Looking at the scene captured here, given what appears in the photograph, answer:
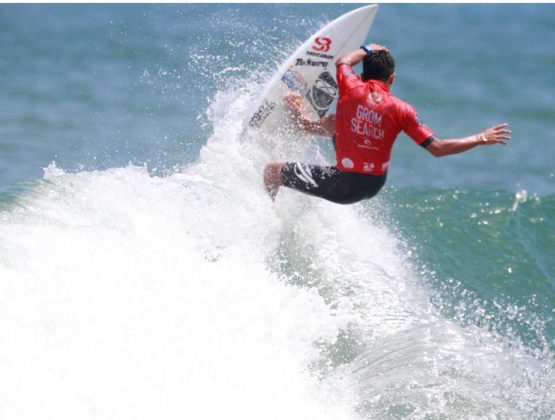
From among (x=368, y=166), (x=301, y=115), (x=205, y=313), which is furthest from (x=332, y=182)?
(x=205, y=313)

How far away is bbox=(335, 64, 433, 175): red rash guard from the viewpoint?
21.0 ft

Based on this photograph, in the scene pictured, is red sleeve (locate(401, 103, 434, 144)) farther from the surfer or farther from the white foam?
the white foam

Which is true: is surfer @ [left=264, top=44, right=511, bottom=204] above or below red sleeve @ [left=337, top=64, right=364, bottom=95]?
below

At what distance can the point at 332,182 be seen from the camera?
687 centimetres

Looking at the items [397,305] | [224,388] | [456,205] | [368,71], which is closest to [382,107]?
[368,71]

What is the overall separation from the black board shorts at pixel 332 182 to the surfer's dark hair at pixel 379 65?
744mm

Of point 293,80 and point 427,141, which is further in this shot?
point 293,80

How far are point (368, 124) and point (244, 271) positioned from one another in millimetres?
1403

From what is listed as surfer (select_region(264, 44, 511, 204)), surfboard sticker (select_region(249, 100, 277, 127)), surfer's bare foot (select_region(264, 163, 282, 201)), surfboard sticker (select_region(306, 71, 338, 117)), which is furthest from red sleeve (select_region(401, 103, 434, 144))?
surfboard sticker (select_region(249, 100, 277, 127))

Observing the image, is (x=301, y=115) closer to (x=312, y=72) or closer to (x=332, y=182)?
(x=312, y=72)

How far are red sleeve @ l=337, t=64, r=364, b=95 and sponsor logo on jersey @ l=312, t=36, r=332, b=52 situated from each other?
1097mm

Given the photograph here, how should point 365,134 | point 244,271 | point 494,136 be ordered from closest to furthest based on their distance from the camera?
1. point 494,136
2. point 244,271
3. point 365,134

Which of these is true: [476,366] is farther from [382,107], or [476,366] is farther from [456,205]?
[456,205]

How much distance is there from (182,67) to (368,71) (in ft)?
27.4
